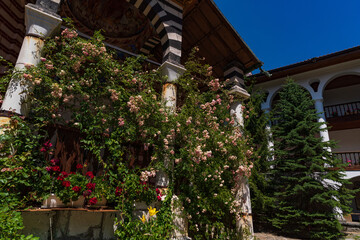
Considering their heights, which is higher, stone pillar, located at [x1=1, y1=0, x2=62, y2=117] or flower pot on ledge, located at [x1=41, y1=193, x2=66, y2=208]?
stone pillar, located at [x1=1, y1=0, x2=62, y2=117]

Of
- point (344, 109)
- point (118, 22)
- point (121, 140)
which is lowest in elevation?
point (121, 140)

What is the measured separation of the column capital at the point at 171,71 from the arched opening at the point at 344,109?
13.3 metres

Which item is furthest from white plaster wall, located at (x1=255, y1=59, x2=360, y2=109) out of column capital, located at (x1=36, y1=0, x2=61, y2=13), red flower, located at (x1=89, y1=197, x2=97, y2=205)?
red flower, located at (x1=89, y1=197, x2=97, y2=205)

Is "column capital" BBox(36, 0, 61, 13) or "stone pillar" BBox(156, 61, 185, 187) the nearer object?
"column capital" BBox(36, 0, 61, 13)

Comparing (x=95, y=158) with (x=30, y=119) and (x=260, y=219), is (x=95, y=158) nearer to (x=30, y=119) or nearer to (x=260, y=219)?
(x=30, y=119)

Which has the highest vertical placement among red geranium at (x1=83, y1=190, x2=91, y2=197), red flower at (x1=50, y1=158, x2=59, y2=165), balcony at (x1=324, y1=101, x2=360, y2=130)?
balcony at (x1=324, y1=101, x2=360, y2=130)

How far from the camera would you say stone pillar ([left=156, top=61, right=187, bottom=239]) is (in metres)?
4.13

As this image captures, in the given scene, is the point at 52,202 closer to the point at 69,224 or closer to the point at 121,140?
the point at 69,224

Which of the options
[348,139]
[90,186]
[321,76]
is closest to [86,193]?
[90,186]

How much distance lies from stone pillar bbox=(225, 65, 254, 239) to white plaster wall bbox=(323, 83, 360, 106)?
13050 millimetres

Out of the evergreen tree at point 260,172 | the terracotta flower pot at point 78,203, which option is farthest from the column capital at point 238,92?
the terracotta flower pot at point 78,203

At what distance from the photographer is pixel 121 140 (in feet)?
13.2

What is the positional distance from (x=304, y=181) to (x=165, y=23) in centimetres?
855

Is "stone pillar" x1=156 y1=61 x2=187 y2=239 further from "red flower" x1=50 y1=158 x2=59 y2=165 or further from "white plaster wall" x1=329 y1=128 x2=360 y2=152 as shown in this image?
"white plaster wall" x1=329 y1=128 x2=360 y2=152
